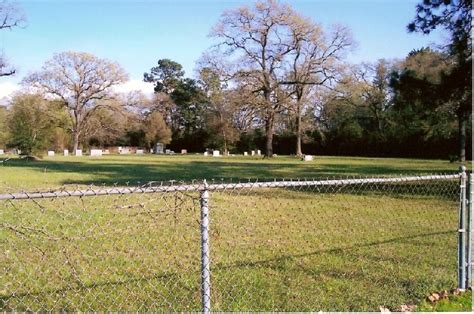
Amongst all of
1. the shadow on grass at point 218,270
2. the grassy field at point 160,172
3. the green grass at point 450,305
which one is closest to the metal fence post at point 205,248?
the shadow on grass at point 218,270

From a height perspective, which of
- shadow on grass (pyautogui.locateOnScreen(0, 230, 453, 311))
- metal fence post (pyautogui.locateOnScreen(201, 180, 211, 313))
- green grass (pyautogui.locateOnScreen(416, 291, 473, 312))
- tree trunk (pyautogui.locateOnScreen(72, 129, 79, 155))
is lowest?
green grass (pyautogui.locateOnScreen(416, 291, 473, 312))

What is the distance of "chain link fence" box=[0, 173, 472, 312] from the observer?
4.25 metres

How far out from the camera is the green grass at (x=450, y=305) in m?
4.17

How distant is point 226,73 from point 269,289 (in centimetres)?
3928

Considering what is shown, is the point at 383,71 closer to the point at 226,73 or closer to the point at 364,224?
the point at 226,73

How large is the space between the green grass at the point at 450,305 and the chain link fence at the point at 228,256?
208 mm

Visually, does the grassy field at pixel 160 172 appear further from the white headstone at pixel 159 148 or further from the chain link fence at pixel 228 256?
the white headstone at pixel 159 148

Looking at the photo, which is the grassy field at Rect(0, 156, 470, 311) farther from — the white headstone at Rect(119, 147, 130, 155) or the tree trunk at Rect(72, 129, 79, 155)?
the white headstone at Rect(119, 147, 130, 155)

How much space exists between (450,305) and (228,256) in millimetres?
2702

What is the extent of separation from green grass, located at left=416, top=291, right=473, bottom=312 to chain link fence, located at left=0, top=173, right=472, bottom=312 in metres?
0.21

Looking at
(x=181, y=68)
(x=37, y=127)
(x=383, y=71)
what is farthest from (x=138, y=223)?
(x=181, y=68)

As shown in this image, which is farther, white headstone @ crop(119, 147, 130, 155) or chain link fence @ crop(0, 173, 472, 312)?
white headstone @ crop(119, 147, 130, 155)

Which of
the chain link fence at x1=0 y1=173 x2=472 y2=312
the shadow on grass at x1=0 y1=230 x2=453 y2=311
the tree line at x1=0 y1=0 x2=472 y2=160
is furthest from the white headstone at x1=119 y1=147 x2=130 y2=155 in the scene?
the shadow on grass at x1=0 y1=230 x2=453 y2=311

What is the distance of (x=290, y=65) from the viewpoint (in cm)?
4478
